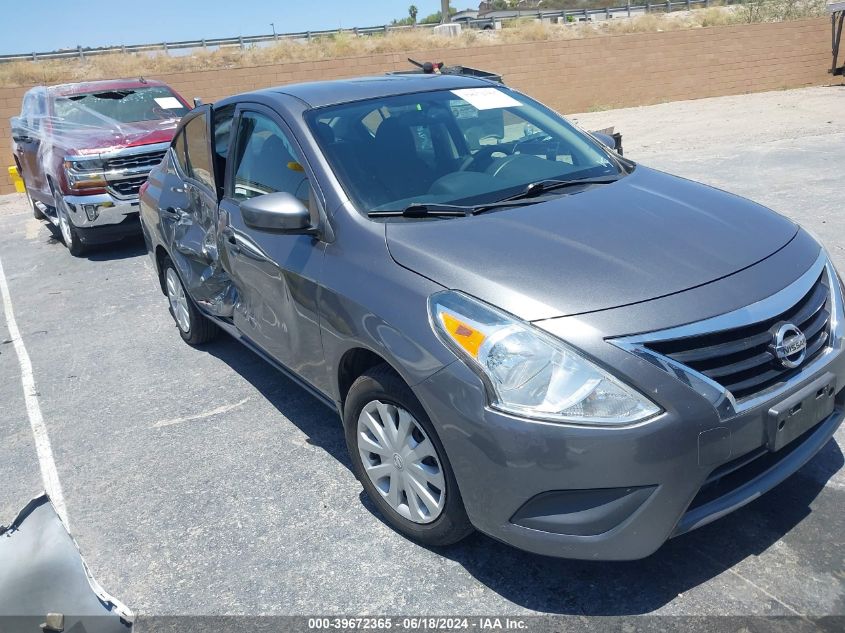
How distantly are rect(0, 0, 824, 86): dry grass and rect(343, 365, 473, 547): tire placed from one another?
76.4 feet

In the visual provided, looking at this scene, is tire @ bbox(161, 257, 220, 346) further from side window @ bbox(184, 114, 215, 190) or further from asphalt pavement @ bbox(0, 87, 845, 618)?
side window @ bbox(184, 114, 215, 190)

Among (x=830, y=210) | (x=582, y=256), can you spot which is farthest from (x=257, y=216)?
(x=830, y=210)

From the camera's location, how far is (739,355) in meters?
2.44

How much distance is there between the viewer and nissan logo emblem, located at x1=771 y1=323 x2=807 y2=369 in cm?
249

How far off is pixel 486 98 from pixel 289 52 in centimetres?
2752

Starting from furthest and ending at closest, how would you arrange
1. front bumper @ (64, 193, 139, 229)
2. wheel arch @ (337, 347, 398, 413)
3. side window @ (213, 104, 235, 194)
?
1. front bumper @ (64, 193, 139, 229)
2. side window @ (213, 104, 235, 194)
3. wheel arch @ (337, 347, 398, 413)

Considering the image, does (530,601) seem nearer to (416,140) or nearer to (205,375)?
(416,140)

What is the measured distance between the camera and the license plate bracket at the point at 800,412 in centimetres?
245

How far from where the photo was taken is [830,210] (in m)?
7.37

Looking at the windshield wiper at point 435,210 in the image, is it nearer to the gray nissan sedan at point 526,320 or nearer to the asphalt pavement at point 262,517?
the gray nissan sedan at point 526,320

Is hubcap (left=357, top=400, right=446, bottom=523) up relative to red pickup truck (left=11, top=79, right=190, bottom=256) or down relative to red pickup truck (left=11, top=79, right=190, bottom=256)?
down

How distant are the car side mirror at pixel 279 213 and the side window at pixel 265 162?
0.53 ft

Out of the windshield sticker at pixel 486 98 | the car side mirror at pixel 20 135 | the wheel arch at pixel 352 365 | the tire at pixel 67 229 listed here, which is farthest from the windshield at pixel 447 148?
the car side mirror at pixel 20 135

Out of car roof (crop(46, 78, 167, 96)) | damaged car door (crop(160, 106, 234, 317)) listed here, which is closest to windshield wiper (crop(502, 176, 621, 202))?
damaged car door (crop(160, 106, 234, 317))
